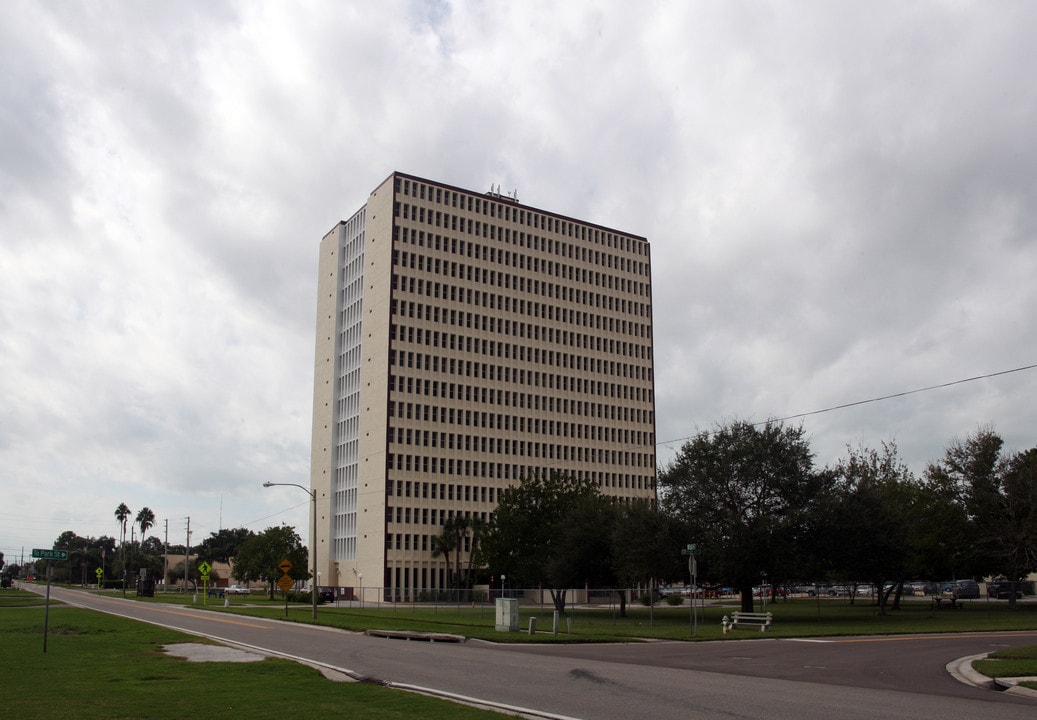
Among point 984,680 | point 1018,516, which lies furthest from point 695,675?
point 1018,516

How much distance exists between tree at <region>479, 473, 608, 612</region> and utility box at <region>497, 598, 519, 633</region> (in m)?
27.7

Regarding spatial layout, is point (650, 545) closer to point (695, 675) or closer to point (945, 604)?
point (945, 604)

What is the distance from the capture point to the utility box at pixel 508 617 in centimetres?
3928

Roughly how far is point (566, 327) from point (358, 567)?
46.0 metres

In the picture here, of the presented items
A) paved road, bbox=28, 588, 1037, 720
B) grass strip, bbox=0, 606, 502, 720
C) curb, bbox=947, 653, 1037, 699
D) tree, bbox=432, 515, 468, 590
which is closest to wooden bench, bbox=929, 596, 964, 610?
paved road, bbox=28, 588, 1037, 720

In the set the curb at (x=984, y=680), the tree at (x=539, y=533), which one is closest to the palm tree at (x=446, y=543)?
the tree at (x=539, y=533)

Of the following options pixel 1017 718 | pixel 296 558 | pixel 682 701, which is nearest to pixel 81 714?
pixel 682 701

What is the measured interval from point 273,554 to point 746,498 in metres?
59.2

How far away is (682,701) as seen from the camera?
15.9m

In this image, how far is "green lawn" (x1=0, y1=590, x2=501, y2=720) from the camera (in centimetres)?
1390

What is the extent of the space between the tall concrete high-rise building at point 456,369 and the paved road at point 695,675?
78.7 meters

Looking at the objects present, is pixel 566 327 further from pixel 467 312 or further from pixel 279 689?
pixel 279 689

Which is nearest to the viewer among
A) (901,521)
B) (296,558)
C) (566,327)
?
(901,521)

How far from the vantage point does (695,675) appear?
2103 centimetres
